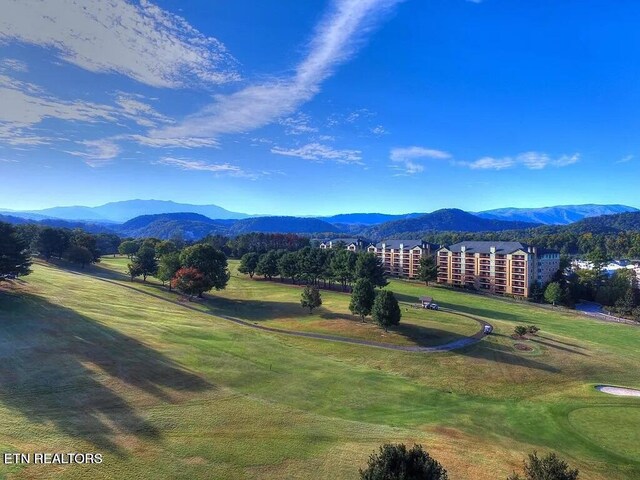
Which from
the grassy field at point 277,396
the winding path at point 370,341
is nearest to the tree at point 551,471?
the grassy field at point 277,396

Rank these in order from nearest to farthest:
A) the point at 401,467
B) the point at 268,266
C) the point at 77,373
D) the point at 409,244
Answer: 1. the point at 401,467
2. the point at 77,373
3. the point at 268,266
4. the point at 409,244

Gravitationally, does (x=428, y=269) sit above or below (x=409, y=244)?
below

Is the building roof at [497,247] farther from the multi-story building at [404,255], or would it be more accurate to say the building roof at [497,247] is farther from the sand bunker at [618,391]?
the sand bunker at [618,391]

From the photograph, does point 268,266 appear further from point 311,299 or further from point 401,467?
point 401,467

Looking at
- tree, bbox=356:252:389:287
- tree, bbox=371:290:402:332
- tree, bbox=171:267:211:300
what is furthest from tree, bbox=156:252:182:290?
tree, bbox=371:290:402:332

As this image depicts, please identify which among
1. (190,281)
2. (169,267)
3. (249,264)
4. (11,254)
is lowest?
(190,281)

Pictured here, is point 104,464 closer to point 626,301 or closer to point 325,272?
point 325,272

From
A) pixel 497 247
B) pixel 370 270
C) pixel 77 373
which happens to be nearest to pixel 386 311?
pixel 370 270

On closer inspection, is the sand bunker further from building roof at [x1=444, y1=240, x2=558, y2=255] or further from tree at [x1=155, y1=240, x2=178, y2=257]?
tree at [x1=155, y1=240, x2=178, y2=257]
